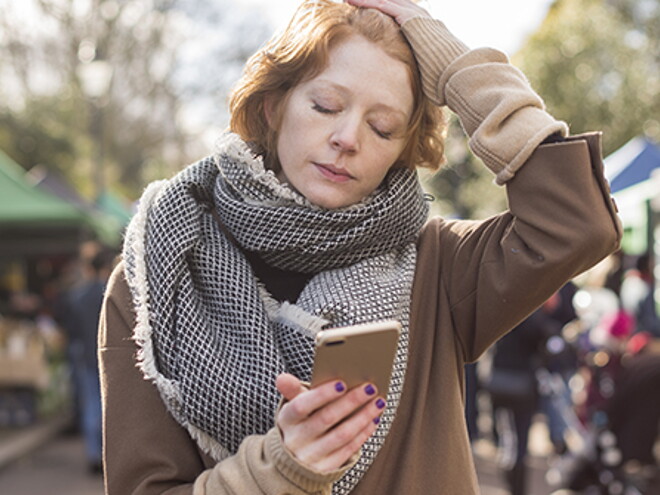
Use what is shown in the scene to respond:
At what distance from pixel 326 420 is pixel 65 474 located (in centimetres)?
674

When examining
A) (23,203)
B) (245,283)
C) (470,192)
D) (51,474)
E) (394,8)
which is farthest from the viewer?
(470,192)

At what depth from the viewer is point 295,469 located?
4.37ft

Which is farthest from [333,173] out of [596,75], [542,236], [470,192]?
[470,192]

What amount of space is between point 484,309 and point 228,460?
1.92 ft

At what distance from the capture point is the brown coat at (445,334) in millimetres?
1528

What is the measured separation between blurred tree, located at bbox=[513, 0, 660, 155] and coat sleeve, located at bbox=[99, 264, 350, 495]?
1741 cm

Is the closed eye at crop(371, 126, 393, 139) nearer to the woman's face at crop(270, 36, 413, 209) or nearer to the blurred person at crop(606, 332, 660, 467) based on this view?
the woman's face at crop(270, 36, 413, 209)

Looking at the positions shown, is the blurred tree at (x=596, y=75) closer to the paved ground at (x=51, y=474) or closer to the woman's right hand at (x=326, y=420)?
the paved ground at (x=51, y=474)

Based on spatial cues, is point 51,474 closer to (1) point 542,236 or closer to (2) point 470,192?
(1) point 542,236

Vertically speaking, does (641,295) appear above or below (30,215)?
below

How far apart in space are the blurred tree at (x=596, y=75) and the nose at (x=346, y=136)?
17.2 meters

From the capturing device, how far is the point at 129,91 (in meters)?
25.3

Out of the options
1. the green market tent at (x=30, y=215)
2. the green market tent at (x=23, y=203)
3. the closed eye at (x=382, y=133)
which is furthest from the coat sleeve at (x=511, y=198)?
the green market tent at (x=23, y=203)

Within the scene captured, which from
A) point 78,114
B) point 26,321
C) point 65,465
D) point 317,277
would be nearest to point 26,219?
point 26,321
